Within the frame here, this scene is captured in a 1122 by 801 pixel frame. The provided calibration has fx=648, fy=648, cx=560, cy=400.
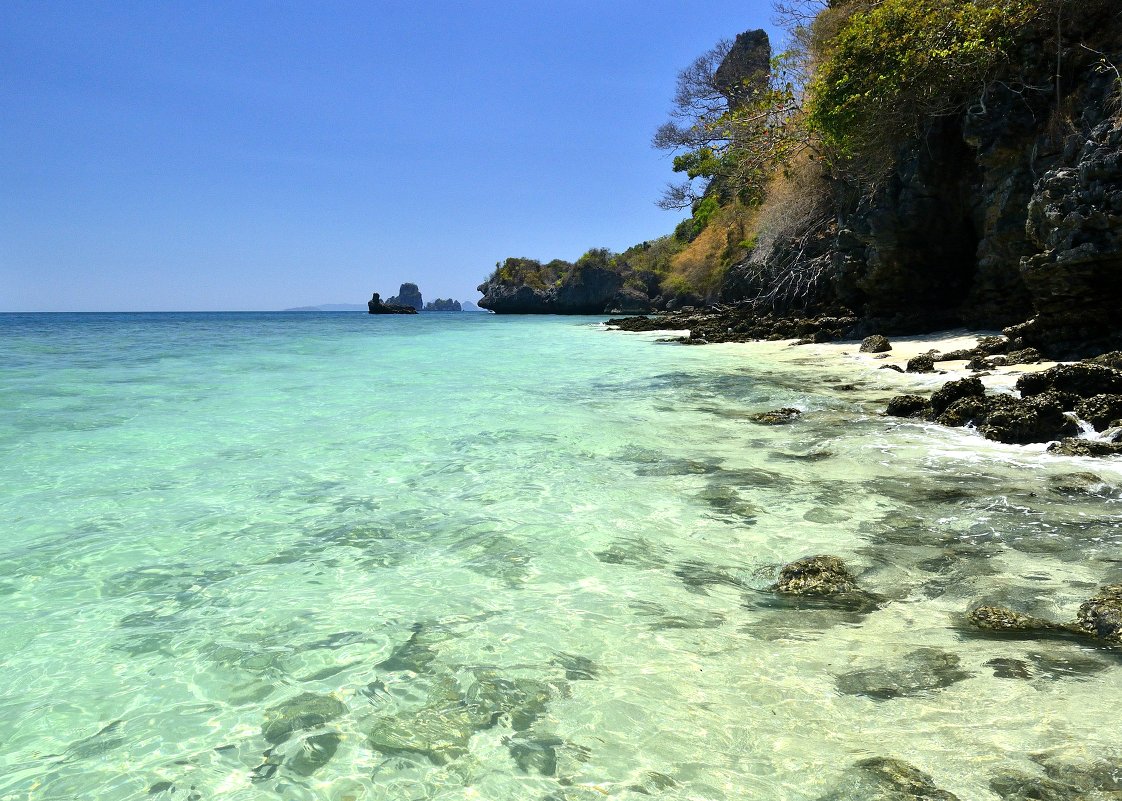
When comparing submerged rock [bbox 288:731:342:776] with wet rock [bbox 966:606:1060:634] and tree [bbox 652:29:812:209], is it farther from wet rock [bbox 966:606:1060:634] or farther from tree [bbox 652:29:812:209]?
tree [bbox 652:29:812:209]

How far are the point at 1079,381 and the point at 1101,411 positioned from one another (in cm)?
91

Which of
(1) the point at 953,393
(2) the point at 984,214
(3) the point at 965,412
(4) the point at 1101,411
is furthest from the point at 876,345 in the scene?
(4) the point at 1101,411

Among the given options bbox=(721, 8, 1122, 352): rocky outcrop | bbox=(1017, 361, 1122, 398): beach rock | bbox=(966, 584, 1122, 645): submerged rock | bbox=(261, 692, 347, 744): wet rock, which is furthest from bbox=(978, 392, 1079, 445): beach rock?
bbox=(261, 692, 347, 744): wet rock

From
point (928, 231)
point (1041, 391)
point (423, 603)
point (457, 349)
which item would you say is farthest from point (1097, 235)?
point (457, 349)

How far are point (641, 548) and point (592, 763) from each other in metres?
2.13

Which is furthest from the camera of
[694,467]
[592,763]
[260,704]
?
[694,467]

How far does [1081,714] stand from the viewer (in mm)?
2398

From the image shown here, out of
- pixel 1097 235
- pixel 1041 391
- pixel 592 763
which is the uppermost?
pixel 1097 235

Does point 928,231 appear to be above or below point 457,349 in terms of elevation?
above

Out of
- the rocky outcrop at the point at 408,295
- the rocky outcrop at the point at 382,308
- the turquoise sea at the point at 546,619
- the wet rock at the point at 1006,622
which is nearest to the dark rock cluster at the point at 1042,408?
the turquoise sea at the point at 546,619

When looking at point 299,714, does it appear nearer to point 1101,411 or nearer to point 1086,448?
point 1086,448

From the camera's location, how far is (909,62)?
13906mm

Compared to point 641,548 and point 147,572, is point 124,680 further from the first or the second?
point 641,548

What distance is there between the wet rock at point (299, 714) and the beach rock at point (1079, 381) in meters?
8.59
